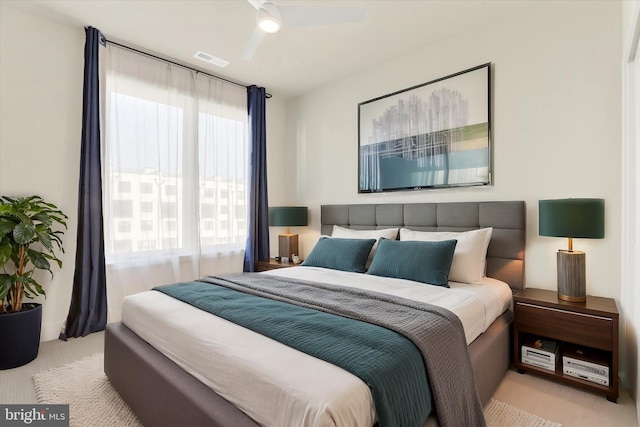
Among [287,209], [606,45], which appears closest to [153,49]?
[287,209]

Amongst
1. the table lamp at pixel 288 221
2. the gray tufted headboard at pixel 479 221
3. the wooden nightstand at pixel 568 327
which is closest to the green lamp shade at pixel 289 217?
the table lamp at pixel 288 221

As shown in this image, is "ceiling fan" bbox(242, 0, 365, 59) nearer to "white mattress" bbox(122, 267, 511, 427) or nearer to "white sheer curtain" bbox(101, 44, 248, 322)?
"white sheer curtain" bbox(101, 44, 248, 322)

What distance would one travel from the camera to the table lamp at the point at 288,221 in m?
4.11

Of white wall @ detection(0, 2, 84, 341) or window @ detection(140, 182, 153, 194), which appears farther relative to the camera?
window @ detection(140, 182, 153, 194)

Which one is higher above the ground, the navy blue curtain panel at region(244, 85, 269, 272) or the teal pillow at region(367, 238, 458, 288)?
the navy blue curtain panel at region(244, 85, 269, 272)

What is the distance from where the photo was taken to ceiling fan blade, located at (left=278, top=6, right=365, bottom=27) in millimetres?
2172

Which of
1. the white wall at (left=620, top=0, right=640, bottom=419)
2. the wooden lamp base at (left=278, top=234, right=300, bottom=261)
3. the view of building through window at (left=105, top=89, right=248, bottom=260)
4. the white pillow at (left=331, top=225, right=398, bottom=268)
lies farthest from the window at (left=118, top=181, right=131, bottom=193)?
the white wall at (left=620, top=0, right=640, bottom=419)

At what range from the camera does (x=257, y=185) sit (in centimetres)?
436

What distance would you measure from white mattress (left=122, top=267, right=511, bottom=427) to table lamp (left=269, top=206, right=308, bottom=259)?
6.59 ft

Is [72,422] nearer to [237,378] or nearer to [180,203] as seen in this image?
[237,378]

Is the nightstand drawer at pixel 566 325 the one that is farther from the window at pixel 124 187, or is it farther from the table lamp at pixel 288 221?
the window at pixel 124 187

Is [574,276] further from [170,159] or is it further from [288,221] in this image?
[170,159]

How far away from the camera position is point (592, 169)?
2.42 metres

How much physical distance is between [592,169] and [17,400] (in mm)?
4233
